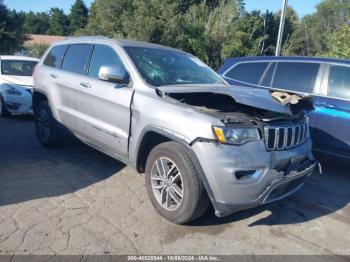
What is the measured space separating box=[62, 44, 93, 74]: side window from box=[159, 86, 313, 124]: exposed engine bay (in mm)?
1844

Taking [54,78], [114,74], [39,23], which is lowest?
[54,78]

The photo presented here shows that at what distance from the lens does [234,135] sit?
11.2 feet

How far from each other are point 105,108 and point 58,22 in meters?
73.1

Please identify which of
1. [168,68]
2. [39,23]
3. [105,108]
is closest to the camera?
[105,108]

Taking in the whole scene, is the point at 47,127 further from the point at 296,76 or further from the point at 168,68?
the point at 296,76

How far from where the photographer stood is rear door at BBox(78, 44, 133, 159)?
4.41 m

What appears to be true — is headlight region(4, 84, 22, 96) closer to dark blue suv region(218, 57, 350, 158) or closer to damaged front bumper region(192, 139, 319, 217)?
dark blue suv region(218, 57, 350, 158)

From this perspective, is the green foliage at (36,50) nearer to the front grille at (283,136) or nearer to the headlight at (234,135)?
the front grille at (283,136)

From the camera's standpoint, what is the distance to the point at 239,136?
135 inches

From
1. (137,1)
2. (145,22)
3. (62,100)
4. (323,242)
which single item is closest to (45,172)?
(62,100)

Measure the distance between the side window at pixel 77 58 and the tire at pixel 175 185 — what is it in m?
2.01

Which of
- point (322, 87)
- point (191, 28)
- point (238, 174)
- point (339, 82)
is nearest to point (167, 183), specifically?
point (238, 174)

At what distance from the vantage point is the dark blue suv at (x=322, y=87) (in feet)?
18.1

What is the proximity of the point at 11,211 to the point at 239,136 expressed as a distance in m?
2.48
